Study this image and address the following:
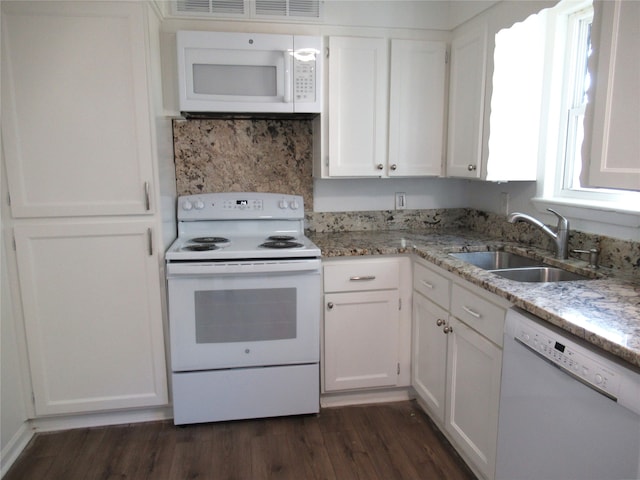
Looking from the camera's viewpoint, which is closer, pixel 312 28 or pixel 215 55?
pixel 215 55

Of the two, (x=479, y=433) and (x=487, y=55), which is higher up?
(x=487, y=55)

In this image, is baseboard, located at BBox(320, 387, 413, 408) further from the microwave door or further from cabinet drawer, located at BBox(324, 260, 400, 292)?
the microwave door

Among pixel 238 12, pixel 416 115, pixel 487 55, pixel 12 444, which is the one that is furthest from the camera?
pixel 416 115

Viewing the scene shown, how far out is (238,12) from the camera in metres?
2.39

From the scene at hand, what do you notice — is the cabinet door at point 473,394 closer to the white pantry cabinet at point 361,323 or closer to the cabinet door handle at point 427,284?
the cabinet door handle at point 427,284

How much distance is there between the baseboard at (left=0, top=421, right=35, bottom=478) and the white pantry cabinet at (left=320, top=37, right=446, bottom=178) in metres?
1.98

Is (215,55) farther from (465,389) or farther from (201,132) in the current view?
(465,389)

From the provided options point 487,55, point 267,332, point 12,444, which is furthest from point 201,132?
point 12,444

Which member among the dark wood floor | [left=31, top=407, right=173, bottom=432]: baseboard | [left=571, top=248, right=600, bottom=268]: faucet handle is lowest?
the dark wood floor

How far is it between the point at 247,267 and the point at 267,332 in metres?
0.35

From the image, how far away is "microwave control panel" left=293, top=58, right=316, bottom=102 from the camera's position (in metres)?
2.33

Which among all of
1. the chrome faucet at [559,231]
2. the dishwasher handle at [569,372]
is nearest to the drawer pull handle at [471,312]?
the dishwasher handle at [569,372]

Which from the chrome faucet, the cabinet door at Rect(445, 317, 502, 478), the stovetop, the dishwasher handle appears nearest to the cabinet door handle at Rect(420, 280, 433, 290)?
the cabinet door at Rect(445, 317, 502, 478)

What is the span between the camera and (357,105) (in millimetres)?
2506
